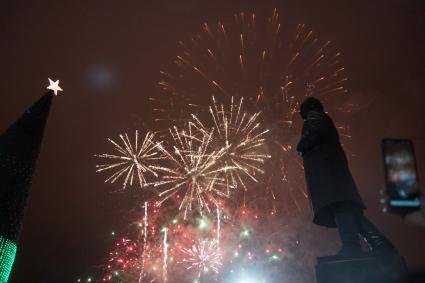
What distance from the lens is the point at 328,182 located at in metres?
5.55

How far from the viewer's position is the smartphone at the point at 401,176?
157 inches

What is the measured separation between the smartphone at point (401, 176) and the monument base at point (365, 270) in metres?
1.01

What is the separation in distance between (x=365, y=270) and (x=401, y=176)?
4.69 ft

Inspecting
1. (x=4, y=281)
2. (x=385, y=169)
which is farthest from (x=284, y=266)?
(x=385, y=169)

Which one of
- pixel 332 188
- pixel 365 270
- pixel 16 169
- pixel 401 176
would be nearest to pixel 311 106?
pixel 332 188

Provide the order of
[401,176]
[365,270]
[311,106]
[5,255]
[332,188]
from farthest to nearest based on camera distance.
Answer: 1. [5,255]
2. [311,106]
3. [332,188]
4. [365,270]
5. [401,176]

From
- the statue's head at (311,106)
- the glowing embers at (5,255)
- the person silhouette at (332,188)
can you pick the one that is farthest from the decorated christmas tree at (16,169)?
the statue's head at (311,106)

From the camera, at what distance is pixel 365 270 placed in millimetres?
4672

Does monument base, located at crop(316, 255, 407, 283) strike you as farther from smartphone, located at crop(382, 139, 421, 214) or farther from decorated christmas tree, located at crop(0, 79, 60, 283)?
decorated christmas tree, located at crop(0, 79, 60, 283)

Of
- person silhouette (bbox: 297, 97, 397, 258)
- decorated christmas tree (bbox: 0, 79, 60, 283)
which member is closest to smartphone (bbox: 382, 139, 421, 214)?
person silhouette (bbox: 297, 97, 397, 258)

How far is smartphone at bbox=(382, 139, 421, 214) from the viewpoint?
13.0 feet

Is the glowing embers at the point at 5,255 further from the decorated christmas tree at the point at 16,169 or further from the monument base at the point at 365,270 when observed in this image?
the monument base at the point at 365,270

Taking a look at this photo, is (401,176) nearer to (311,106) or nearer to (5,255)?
(311,106)

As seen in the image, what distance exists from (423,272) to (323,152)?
2254 millimetres
